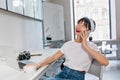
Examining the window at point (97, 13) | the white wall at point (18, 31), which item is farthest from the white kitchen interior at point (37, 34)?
the window at point (97, 13)

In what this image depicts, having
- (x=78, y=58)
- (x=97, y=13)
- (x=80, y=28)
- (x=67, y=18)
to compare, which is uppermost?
(x=97, y=13)

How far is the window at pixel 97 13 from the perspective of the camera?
7570 millimetres

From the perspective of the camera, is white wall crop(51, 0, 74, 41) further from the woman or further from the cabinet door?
the woman

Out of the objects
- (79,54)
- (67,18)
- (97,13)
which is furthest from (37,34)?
(97,13)

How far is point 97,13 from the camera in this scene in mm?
7680

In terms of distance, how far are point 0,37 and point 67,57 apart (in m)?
1.10

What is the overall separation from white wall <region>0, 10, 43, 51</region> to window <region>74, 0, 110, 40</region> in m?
3.35

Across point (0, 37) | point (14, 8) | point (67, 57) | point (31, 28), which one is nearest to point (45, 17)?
point (31, 28)

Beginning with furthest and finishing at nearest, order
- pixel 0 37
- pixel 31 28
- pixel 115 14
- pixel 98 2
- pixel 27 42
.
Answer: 1. pixel 98 2
2. pixel 115 14
3. pixel 31 28
4. pixel 27 42
5. pixel 0 37

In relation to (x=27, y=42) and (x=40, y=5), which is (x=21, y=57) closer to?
(x=27, y=42)

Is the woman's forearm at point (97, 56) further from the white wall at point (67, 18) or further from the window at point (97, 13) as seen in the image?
the window at point (97, 13)

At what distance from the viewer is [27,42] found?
3.74 meters

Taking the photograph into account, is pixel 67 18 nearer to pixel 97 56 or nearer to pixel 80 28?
pixel 80 28

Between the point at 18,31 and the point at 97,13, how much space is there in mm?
4917
